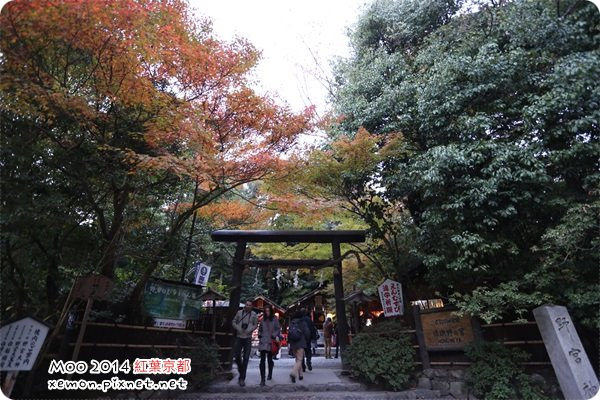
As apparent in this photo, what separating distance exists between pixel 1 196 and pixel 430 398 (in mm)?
8975

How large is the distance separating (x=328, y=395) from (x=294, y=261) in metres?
4.35

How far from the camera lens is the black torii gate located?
1052cm

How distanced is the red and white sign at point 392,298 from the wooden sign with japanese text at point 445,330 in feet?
2.60

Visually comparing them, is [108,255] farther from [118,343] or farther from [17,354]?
[17,354]

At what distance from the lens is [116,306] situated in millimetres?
7645

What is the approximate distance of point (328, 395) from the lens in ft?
24.9

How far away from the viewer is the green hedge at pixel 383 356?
26.3 ft

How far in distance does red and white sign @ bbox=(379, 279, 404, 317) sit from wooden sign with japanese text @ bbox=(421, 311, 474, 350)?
791mm

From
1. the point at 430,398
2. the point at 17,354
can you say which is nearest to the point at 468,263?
the point at 430,398

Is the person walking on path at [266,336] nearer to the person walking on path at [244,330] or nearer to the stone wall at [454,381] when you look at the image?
the person walking on path at [244,330]

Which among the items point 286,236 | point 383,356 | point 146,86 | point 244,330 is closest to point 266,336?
point 244,330

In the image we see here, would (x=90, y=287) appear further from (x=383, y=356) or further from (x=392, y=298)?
(x=392, y=298)

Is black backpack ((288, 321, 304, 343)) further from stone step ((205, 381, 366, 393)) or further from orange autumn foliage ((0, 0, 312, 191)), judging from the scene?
orange autumn foliage ((0, 0, 312, 191))

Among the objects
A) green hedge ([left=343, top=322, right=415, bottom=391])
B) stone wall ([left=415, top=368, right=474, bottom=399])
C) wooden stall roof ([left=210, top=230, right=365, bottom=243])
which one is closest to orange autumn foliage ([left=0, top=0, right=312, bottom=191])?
wooden stall roof ([left=210, top=230, right=365, bottom=243])
